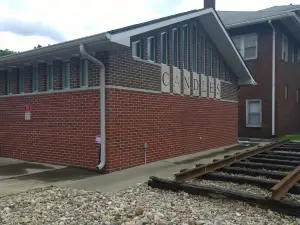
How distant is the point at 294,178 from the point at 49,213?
4.53 m

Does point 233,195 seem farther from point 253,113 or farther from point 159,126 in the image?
point 253,113

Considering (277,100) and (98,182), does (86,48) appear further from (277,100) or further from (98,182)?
(277,100)

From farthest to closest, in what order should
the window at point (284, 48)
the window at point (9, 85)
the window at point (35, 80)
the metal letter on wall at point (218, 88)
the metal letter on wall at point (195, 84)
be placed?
1. the window at point (284, 48)
2. the metal letter on wall at point (218, 88)
3. the metal letter on wall at point (195, 84)
4. the window at point (9, 85)
5. the window at point (35, 80)

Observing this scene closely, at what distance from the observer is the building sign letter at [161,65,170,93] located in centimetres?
1070

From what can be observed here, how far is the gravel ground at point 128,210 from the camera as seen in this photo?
15.6 ft

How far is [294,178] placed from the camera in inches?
262

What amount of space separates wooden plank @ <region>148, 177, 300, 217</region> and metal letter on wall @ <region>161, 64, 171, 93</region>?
4.59 metres

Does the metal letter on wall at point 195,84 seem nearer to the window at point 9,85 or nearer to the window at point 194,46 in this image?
the window at point 194,46

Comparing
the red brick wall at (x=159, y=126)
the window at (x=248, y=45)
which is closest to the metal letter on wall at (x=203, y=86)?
the red brick wall at (x=159, y=126)

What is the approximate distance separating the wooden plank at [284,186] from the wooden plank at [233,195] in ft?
0.53

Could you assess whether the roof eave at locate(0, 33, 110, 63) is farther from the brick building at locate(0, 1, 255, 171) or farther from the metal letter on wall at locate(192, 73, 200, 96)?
the metal letter on wall at locate(192, 73, 200, 96)

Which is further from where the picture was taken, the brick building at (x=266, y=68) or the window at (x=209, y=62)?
the brick building at (x=266, y=68)

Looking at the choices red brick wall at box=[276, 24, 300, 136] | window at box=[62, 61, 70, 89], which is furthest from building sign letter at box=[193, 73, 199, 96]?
red brick wall at box=[276, 24, 300, 136]

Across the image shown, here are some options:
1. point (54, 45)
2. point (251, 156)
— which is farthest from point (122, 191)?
point (251, 156)
